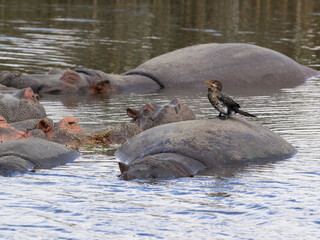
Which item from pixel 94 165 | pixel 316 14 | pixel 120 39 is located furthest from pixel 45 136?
pixel 316 14

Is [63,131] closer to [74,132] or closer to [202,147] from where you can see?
[74,132]

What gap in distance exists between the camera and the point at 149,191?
729 cm

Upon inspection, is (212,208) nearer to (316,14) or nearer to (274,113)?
(274,113)

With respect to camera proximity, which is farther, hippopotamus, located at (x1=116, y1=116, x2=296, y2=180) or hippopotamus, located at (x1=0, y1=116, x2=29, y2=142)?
hippopotamus, located at (x1=0, y1=116, x2=29, y2=142)

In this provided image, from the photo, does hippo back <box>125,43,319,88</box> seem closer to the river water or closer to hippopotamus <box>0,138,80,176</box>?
the river water

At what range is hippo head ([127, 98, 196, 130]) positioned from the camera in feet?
31.9

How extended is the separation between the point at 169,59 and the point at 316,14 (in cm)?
1832

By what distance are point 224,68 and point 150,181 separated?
792cm

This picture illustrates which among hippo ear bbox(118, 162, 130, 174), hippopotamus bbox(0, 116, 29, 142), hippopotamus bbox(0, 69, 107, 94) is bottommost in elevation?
hippopotamus bbox(0, 69, 107, 94)

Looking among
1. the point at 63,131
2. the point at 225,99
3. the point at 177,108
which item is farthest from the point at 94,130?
the point at 225,99

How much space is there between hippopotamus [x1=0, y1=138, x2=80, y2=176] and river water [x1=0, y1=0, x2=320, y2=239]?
0.54 ft

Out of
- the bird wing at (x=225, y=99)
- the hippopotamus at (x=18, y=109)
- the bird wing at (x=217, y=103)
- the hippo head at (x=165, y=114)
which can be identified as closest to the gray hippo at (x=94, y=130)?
the hippo head at (x=165, y=114)

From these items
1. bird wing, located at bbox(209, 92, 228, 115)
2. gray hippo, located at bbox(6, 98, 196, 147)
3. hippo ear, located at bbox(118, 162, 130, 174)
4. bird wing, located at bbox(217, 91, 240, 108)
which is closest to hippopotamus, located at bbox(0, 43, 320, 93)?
gray hippo, located at bbox(6, 98, 196, 147)

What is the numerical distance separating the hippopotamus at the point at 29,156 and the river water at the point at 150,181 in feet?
0.54
